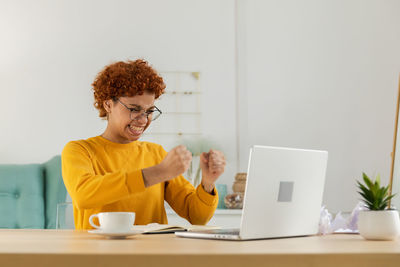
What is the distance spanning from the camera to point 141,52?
3809 millimetres

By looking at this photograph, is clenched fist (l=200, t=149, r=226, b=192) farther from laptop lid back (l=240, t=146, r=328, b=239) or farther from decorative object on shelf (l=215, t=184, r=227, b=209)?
decorative object on shelf (l=215, t=184, r=227, b=209)

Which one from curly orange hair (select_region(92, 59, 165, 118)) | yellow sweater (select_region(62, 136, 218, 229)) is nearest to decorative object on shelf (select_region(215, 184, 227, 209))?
yellow sweater (select_region(62, 136, 218, 229))

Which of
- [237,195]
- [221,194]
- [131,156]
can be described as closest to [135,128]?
[131,156]

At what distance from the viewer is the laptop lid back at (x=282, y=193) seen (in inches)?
44.3

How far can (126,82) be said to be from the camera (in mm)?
1975

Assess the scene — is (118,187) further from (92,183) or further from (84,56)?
(84,56)

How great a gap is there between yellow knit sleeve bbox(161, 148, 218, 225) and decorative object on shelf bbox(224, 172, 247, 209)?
48.9 inches

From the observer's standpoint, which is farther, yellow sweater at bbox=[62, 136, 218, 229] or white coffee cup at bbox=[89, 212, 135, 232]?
yellow sweater at bbox=[62, 136, 218, 229]

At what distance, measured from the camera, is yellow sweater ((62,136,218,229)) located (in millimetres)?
1602

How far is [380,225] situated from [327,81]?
9.15 ft

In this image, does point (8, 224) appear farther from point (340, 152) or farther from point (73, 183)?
point (340, 152)

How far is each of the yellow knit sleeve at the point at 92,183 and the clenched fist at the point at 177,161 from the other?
0.09 metres

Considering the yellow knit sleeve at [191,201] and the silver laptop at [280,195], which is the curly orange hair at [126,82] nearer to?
the yellow knit sleeve at [191,201]

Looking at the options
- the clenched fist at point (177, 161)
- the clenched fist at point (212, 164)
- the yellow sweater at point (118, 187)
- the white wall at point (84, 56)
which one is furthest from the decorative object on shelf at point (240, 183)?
the clenched fist at point (177, 161)
